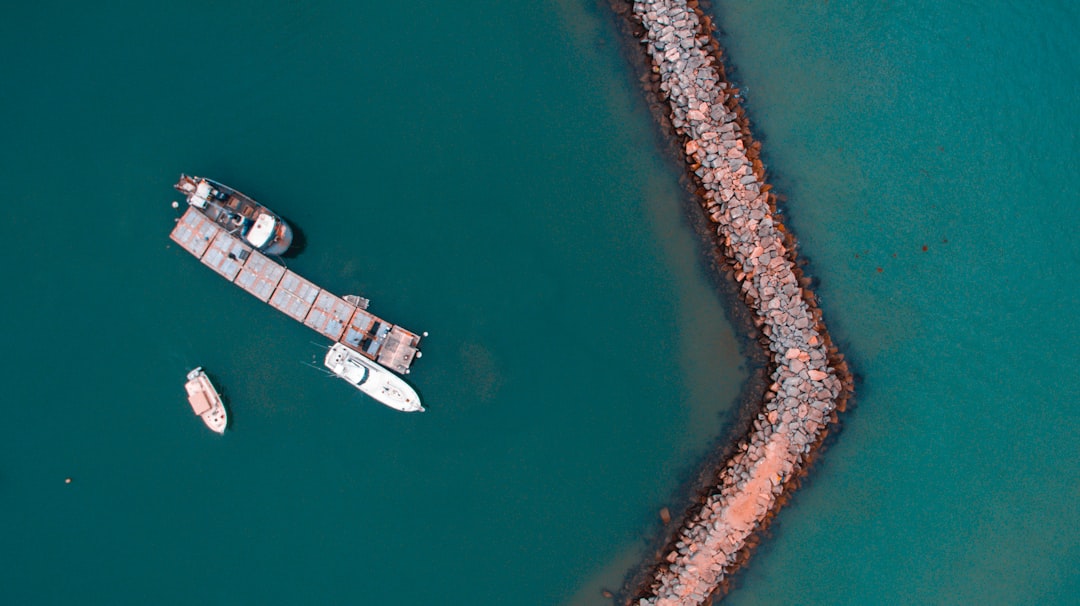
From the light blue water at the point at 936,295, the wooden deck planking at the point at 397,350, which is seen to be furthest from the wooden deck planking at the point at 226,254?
the light blue water at the point at 936,295

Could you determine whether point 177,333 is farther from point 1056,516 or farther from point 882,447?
point 1056,516

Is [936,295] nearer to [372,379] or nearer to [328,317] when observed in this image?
[372,379]

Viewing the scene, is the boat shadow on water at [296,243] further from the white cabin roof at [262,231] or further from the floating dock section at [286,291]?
the white cabin roof at [262,231]

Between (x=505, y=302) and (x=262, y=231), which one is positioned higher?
(x=505, y=302)

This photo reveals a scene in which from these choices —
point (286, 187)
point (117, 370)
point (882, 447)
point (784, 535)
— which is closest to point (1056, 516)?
point (882, 447)

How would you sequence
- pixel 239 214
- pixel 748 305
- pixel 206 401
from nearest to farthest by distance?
pixel 239 214 → pixel 748 305 → pixel 206 401

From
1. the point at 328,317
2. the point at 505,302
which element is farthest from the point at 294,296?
the point at 505,302
